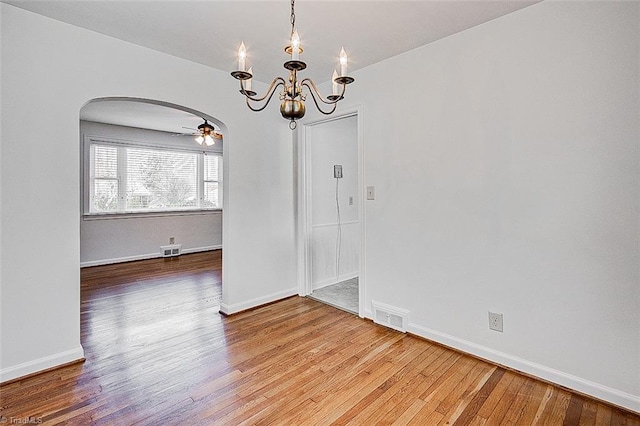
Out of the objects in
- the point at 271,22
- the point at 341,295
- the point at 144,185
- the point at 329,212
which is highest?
the point at 271,22

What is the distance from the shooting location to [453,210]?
2.53 meters

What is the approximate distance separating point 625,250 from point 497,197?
736 mm

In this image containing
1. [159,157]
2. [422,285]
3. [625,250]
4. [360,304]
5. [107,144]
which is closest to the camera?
[625,250]

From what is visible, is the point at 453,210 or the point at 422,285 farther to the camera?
the point at 422,285

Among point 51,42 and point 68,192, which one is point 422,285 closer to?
point 68,192

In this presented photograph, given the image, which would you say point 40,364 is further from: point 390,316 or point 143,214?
point 143,214

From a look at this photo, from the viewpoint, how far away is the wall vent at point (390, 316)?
2857 mm

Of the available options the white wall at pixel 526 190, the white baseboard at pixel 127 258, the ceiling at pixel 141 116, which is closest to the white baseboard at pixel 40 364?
the white wall at pixel 526 190

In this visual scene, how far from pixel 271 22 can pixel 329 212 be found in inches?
94.4

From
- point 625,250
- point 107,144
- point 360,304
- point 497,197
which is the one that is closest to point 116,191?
point 107,144

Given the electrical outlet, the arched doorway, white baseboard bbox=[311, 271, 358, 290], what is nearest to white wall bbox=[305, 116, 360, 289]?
white baseboard bbox=[311, 271, 358, 290]

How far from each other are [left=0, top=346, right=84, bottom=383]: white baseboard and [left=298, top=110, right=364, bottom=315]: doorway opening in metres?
2.21

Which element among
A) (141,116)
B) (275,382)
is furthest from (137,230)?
(275,382)

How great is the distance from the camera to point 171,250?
6320 millimetres
